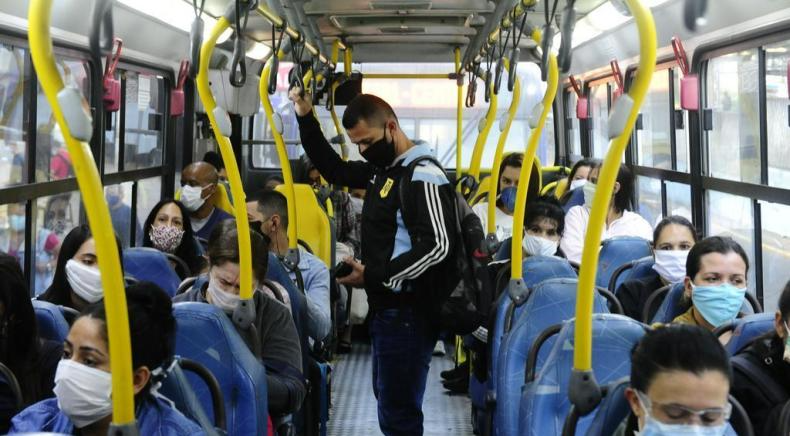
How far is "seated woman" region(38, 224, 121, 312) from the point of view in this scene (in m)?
4.08

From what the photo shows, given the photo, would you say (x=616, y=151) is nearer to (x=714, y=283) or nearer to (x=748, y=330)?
(x=748, y=330)

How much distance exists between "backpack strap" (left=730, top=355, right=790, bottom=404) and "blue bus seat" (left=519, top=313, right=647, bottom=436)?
1.00 ft

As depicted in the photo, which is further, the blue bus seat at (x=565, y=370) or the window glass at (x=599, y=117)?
the window glass at (x=599, y=117)

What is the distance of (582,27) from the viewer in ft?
27.6

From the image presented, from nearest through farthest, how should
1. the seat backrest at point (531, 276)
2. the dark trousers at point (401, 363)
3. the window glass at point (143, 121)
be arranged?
the dark trousers at point (401, 363) < the seat backrest at point (531, 276) < the window glass at point (143, 121)

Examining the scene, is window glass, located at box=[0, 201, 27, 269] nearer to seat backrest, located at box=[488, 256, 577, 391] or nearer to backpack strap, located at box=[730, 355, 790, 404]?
seat backrest, located at box=[488, 256, 577, 391]

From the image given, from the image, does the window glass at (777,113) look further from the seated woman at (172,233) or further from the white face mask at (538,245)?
the seated woman at (172,233)

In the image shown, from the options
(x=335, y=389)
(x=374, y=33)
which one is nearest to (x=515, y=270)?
(x=374, y=33)

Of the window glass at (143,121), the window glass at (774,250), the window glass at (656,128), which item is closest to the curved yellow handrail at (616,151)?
the window glass at (774,250)

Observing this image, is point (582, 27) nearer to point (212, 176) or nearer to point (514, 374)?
point (212, 176)

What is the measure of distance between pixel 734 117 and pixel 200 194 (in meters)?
3.43

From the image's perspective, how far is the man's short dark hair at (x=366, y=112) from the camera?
407cm

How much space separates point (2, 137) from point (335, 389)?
2902 millimetres

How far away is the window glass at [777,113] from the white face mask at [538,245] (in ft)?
3.99
